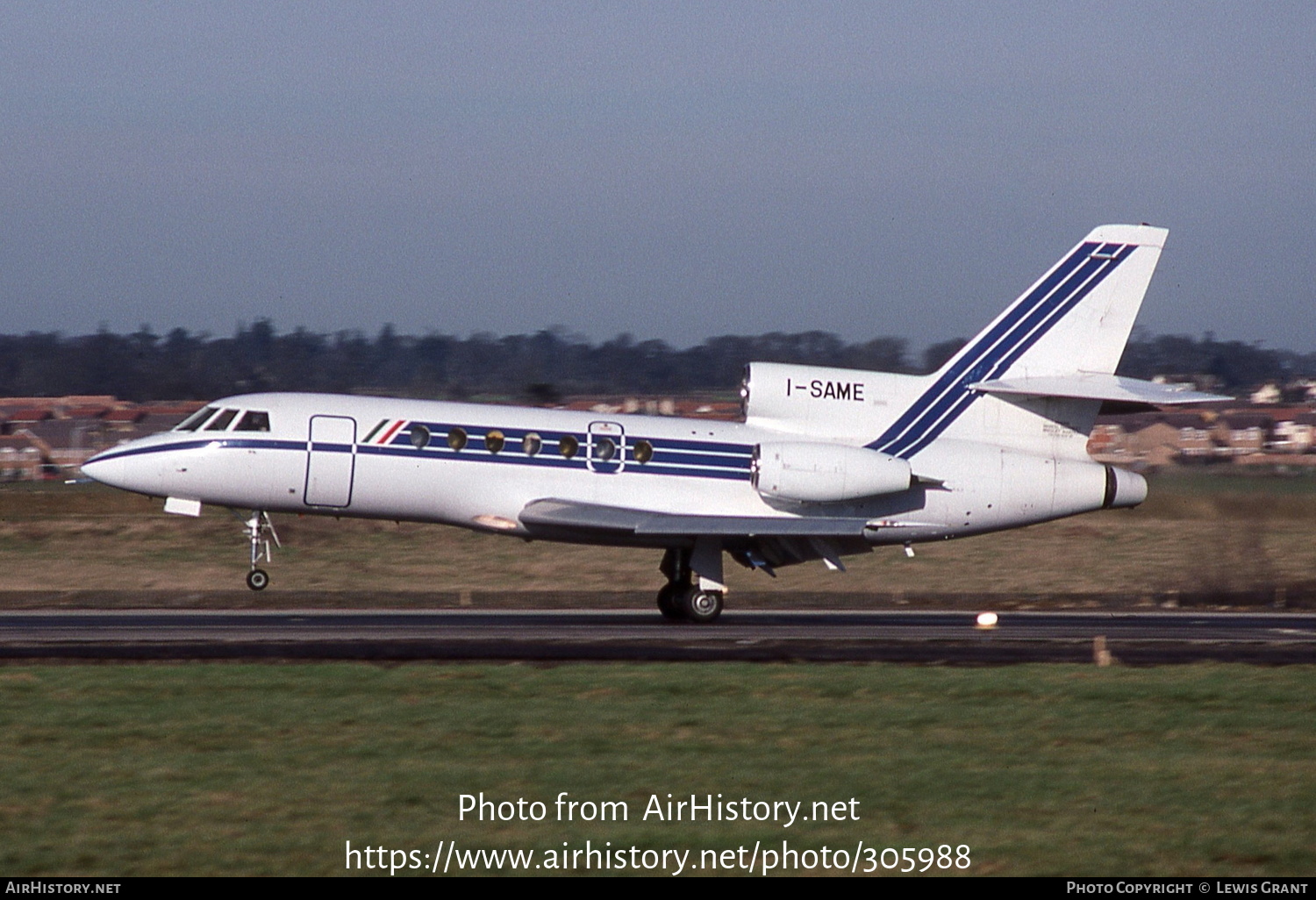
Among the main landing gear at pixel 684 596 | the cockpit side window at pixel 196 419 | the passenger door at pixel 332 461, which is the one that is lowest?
the main landing gear at pixel 684 596

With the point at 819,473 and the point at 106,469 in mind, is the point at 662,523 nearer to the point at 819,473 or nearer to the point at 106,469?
the point at 819,473

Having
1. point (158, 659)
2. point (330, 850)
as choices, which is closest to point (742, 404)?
point (158, 659)

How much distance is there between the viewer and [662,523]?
2442cm

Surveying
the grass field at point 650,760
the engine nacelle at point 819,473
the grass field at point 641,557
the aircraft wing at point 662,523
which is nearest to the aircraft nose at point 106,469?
the grass field at point 641,557

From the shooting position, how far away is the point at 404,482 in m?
24.9

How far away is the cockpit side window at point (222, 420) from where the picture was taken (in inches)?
989

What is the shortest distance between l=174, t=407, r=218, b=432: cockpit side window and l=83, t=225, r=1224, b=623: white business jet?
1.3 inches

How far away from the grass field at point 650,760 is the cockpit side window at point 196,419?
340 inches

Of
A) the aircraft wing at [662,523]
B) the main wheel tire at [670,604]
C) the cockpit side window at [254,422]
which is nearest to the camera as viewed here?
the aircraft wing at [662,523]

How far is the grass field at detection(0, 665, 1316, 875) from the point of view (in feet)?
32.7

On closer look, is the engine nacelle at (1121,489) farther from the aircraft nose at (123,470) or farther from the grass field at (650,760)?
the aircraft nose at (123,470)

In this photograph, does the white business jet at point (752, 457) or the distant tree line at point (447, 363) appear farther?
the distant tree line at point (447, 363)

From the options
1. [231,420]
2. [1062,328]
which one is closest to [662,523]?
[231,420]

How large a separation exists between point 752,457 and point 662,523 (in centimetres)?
232
